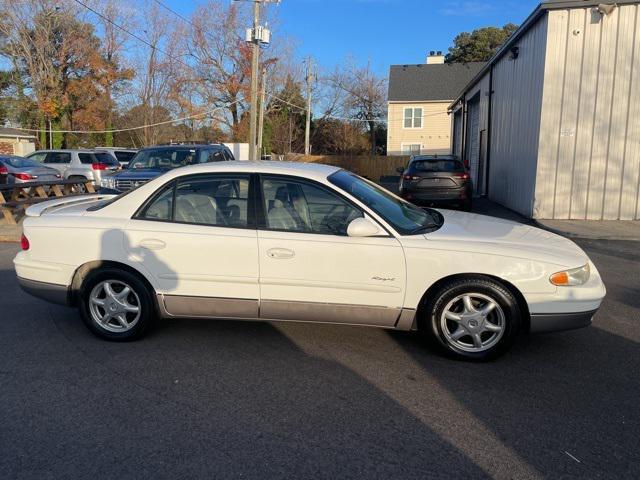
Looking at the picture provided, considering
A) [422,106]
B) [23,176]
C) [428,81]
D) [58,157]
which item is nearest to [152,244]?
[23,176]

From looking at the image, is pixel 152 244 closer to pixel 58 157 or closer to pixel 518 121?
pixel 518 121

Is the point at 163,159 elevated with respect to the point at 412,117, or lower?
lower

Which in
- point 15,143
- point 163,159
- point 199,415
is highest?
point 15,143

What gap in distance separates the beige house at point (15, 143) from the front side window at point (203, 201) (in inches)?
1628

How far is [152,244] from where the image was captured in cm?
450

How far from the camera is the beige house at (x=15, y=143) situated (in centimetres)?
Answer: 4012

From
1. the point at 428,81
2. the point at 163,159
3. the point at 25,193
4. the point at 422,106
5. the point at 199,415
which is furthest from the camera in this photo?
the point at 428,81

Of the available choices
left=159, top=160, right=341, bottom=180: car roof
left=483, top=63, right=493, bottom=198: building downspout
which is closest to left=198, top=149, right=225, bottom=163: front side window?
left=159, top=160, right=341, bottom=180: car roof

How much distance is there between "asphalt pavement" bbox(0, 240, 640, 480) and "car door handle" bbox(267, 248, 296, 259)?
33.4 inches

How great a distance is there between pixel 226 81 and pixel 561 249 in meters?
44.2

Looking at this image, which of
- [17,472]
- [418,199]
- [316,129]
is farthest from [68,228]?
[316,129]

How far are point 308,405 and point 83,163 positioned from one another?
60.7 ft

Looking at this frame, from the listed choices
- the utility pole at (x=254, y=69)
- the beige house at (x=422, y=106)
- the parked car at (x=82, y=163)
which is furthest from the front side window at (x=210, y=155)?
the beige house at (x=422, y=106)

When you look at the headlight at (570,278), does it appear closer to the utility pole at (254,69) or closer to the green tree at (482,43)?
the utility pole at (254,69)
